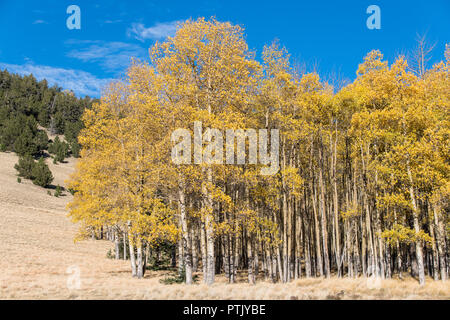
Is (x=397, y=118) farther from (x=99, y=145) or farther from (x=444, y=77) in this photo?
(x=99, y=145)

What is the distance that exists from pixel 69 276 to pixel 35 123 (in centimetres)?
7610

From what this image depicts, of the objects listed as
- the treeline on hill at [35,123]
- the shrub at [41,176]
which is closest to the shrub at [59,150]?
the treeline on hill at [35,123]

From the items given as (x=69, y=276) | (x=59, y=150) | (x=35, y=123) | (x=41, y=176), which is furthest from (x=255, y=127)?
(x=35, y=123)

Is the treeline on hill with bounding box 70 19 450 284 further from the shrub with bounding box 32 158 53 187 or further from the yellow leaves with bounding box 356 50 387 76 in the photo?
the shrub with bounding box 32 158 53 187

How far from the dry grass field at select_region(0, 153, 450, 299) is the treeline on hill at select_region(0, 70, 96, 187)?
4001 mm

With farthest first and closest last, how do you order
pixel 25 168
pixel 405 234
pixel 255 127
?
pixel 25 168, pixel 255 127, pixel 405 234

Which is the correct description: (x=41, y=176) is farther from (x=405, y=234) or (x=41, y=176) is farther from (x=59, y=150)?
(x=405, y=234)

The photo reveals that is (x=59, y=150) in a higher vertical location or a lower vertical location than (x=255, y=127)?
higher

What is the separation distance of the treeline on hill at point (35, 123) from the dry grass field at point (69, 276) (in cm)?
400

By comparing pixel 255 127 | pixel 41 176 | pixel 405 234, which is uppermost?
pixel 41 176

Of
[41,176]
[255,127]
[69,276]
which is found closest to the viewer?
[255,127]

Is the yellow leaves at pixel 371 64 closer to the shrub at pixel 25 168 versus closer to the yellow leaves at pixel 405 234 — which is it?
the yellow leaves at pixel 405 234

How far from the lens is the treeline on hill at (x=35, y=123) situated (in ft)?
210

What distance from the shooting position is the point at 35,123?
83.4 metres
